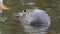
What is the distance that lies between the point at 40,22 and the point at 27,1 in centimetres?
52

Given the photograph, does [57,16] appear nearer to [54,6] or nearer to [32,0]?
[54,6]

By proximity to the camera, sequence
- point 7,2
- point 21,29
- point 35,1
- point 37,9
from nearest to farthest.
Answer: point 21,29 < point 37,9 < point 7,2 < point 35,1

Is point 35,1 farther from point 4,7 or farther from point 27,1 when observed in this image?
point 4,7

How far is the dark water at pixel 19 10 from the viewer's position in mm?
2315

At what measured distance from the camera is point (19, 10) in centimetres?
290

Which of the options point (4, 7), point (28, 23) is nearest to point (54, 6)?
point (28, 23)

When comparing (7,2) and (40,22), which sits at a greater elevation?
(7,2)

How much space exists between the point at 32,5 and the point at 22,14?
0.57 feet

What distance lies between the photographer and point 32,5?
3.00 metres

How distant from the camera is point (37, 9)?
2.88 metres

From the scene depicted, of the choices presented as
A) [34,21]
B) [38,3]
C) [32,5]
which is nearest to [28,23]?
[34,21]

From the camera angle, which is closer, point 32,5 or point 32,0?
point 32,5

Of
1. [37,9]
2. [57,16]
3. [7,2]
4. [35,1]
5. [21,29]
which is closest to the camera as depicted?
[21,29]

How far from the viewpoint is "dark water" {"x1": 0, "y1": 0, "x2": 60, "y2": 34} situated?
7.60 feet
